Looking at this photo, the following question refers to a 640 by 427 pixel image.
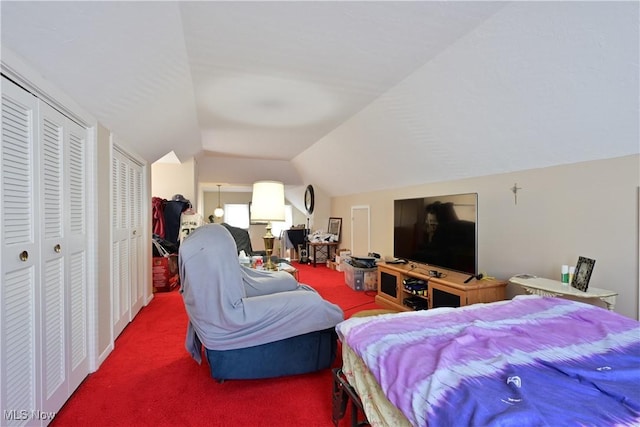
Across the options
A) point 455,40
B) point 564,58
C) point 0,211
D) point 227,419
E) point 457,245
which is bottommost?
point 227,419

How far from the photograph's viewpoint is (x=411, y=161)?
360cm

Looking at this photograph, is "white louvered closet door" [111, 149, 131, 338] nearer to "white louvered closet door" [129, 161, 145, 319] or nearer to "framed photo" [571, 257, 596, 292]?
"white louvered closet door" [129, 161, 145, 319]

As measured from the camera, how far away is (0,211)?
1239 millimetres

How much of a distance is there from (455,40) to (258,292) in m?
2.21

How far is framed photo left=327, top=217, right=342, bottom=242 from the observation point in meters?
6.34

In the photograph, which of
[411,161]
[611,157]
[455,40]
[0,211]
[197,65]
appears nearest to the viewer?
[0,211]

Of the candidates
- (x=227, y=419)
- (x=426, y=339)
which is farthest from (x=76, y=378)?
(x=426, y=339)

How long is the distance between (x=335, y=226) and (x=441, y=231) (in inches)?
140

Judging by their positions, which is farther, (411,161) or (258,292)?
(411,161)

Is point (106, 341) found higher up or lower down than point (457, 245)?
lower down

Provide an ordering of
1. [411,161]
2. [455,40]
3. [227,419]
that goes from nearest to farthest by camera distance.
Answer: [227,419], [455,40], [411,161]

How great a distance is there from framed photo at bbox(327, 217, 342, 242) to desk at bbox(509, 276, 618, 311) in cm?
413

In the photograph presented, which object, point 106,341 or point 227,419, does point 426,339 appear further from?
point 106,341

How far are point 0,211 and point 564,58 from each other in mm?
2874
